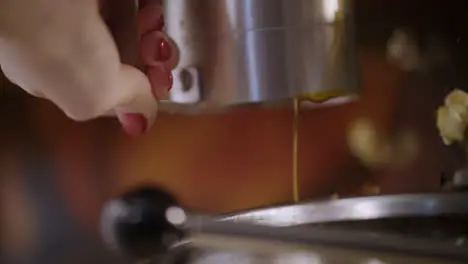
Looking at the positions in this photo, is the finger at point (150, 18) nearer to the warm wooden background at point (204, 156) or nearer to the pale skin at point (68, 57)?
the pale skin at point (68, 57)

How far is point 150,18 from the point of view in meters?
0.35

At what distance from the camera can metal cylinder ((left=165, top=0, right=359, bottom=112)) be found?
51 centimetres

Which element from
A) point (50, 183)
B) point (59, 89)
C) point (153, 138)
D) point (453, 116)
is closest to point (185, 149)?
point (153, 138)

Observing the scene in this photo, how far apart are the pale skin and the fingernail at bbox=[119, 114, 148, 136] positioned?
0.06 feet

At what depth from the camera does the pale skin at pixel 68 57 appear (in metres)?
0.25

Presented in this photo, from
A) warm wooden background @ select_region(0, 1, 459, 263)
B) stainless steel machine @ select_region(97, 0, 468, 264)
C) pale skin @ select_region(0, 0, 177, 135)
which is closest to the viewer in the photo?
pale skin @ select_region(0, 0, 177, 135)

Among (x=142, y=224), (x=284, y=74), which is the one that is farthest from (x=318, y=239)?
(x=284, y=74)

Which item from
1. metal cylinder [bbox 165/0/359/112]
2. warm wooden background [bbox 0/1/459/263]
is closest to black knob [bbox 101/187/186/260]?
metal cylinder [bbox 165/0/359/112]

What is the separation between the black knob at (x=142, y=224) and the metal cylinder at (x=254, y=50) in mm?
244

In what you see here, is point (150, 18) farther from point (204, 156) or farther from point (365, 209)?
point (204, 156)

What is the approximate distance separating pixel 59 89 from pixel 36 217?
23.3 inches

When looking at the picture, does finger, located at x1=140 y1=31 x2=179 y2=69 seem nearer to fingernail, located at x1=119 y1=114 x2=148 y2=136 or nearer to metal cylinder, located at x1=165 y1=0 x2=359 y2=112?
fingernail, located at x1=119 y1=114 x2=148 y2=136

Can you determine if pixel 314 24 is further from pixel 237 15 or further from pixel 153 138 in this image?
pixel 153 138

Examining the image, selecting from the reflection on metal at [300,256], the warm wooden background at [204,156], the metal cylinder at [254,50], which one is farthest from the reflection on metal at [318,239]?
the warm wooden background at [204,156]
